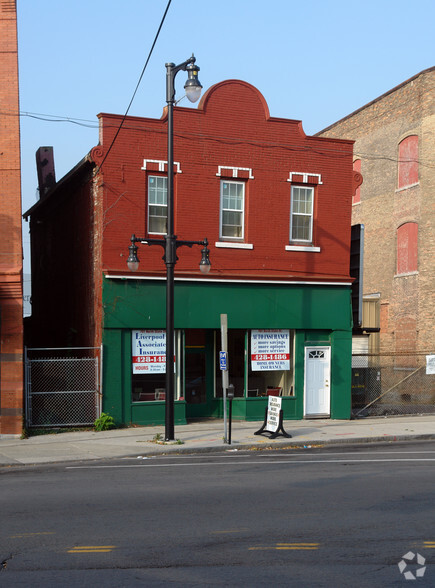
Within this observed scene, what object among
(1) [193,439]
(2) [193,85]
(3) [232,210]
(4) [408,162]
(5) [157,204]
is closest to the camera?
(2) [193,85]

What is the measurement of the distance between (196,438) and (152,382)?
3090mm

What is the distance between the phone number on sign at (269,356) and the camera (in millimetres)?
21016

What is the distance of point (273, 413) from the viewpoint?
698 inches

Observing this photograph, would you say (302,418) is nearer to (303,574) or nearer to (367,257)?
(303,574)

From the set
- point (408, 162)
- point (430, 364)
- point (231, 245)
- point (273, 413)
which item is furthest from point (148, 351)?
point (408, 162)

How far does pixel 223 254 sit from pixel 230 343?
2738 millimetres

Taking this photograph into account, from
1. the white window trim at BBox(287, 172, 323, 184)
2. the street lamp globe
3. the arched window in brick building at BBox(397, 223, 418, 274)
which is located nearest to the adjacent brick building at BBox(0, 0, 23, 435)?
the street lamp globe

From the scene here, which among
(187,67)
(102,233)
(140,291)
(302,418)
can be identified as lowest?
(302,418)

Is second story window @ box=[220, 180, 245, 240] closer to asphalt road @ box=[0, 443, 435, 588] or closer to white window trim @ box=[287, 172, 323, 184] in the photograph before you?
white window trim @ box=[287, 172, 323, 184]

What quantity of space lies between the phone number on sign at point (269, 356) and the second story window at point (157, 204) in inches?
179

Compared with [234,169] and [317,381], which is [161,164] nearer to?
[234,169]

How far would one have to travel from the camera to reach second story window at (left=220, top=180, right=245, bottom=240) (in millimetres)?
20844

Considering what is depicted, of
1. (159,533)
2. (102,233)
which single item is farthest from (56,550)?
(102,233)

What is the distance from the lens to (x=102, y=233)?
64.0 ft
